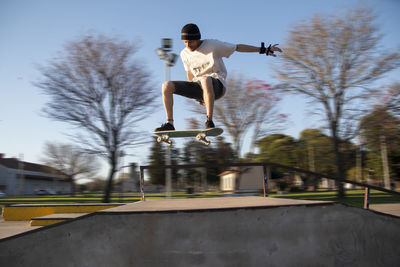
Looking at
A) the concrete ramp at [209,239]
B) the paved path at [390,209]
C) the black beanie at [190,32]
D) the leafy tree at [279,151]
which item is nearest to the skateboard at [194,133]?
the black beanie at [190,32]

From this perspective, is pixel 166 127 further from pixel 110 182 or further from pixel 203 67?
pixel 110 182

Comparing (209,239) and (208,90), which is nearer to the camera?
(209,239)

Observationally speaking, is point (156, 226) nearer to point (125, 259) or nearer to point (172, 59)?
point (125, 259)

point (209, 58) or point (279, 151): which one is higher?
point (279, 151)

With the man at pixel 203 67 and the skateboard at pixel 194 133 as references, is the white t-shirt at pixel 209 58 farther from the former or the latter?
the skateboard at pixel 194 133

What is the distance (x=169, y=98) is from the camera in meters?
4.81

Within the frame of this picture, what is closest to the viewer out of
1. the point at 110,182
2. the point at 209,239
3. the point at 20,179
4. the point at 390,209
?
the point at 209,239

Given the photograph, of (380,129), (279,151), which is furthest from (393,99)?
(279,151)

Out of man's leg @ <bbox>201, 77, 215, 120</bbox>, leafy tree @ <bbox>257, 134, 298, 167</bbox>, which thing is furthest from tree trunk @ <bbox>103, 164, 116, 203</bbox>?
man's leg @ <bbox>201, 77, 215, 120</bbox>

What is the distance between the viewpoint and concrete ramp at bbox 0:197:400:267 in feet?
10.8

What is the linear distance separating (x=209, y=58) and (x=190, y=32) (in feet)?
1.53

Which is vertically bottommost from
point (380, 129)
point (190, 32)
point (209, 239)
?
point (209, 239)

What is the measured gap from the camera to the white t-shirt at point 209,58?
455 centimetres

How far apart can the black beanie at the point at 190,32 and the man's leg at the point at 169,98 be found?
0.74 metres
